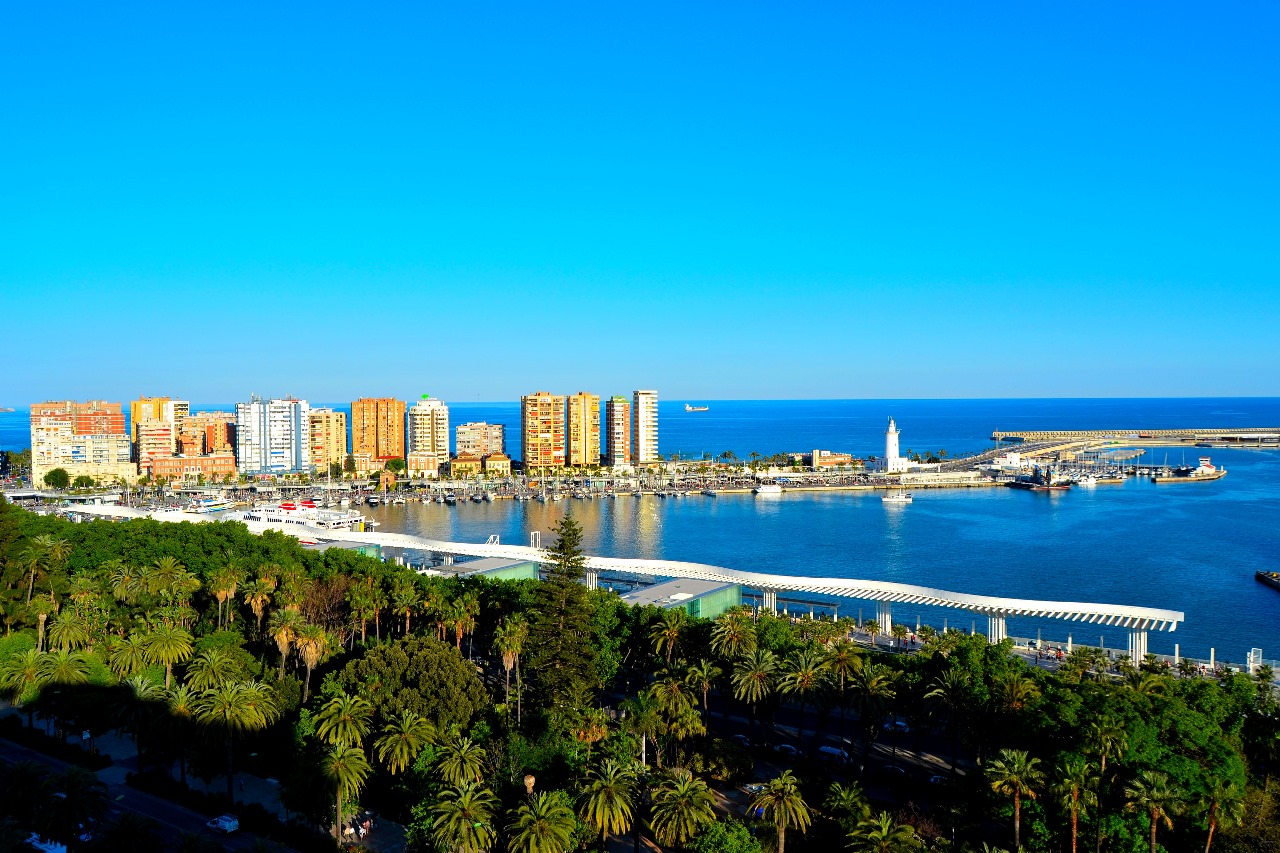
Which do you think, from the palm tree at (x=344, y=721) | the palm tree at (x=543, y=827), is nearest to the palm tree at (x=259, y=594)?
the palm tree at (x=344, y=721)

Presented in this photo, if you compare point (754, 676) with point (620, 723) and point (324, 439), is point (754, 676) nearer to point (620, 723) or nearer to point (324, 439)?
point (620, 723)

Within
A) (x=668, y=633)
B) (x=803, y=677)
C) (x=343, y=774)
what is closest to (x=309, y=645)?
(x=343, y=774)

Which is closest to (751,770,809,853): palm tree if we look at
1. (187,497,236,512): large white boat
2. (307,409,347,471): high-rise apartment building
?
(187,497,236,512): large white boat

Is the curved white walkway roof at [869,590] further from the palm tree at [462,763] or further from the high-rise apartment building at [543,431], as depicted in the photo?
the high-rise apartment building at [543,431]

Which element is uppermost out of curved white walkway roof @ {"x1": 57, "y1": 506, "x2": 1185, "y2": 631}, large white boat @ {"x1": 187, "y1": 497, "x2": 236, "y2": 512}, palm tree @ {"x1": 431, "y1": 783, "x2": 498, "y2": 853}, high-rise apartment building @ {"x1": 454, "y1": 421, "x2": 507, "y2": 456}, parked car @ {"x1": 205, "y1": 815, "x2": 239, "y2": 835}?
high-rise apartment building @ {"x1": 454, "y1": 421, "x2": 507, "y2": 456}

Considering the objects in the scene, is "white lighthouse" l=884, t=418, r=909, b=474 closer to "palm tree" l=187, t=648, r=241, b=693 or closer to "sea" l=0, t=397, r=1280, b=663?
"sea" l=0, t=397, r=1280, b=663
